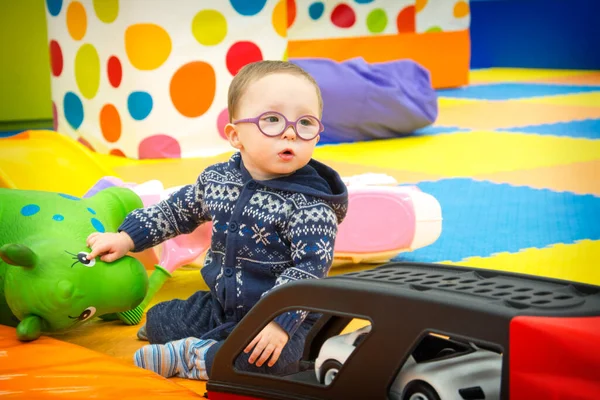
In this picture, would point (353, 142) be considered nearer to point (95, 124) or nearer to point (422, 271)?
point (95, 124)

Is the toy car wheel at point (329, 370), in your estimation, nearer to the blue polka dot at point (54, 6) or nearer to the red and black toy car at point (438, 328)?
the red and black toy car at point (438, 328)

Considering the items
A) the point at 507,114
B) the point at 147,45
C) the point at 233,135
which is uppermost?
the point at 147,45

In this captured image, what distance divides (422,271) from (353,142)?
7.95 feet

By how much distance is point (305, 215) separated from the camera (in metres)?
1.26

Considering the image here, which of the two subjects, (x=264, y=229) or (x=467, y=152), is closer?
(x=264, y=229)

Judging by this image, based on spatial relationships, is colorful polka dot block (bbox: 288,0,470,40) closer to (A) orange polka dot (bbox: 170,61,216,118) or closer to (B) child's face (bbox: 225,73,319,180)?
(A) orange polka dot (bbox: 170,61,216,118)

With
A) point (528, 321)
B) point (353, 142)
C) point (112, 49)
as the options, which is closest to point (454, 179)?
point (353, 142)

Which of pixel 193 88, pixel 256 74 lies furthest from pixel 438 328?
pixel 193 88

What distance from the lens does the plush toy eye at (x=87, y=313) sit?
1.34 metres

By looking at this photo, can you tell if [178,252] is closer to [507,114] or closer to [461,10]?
[507,114]

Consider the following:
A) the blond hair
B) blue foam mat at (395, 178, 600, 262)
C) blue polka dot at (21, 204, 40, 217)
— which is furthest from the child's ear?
blue foam mat at (395, 178, 600, 262)

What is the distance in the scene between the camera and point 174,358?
128cm

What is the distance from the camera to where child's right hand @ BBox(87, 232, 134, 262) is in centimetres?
137

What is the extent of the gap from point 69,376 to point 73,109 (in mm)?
2150
